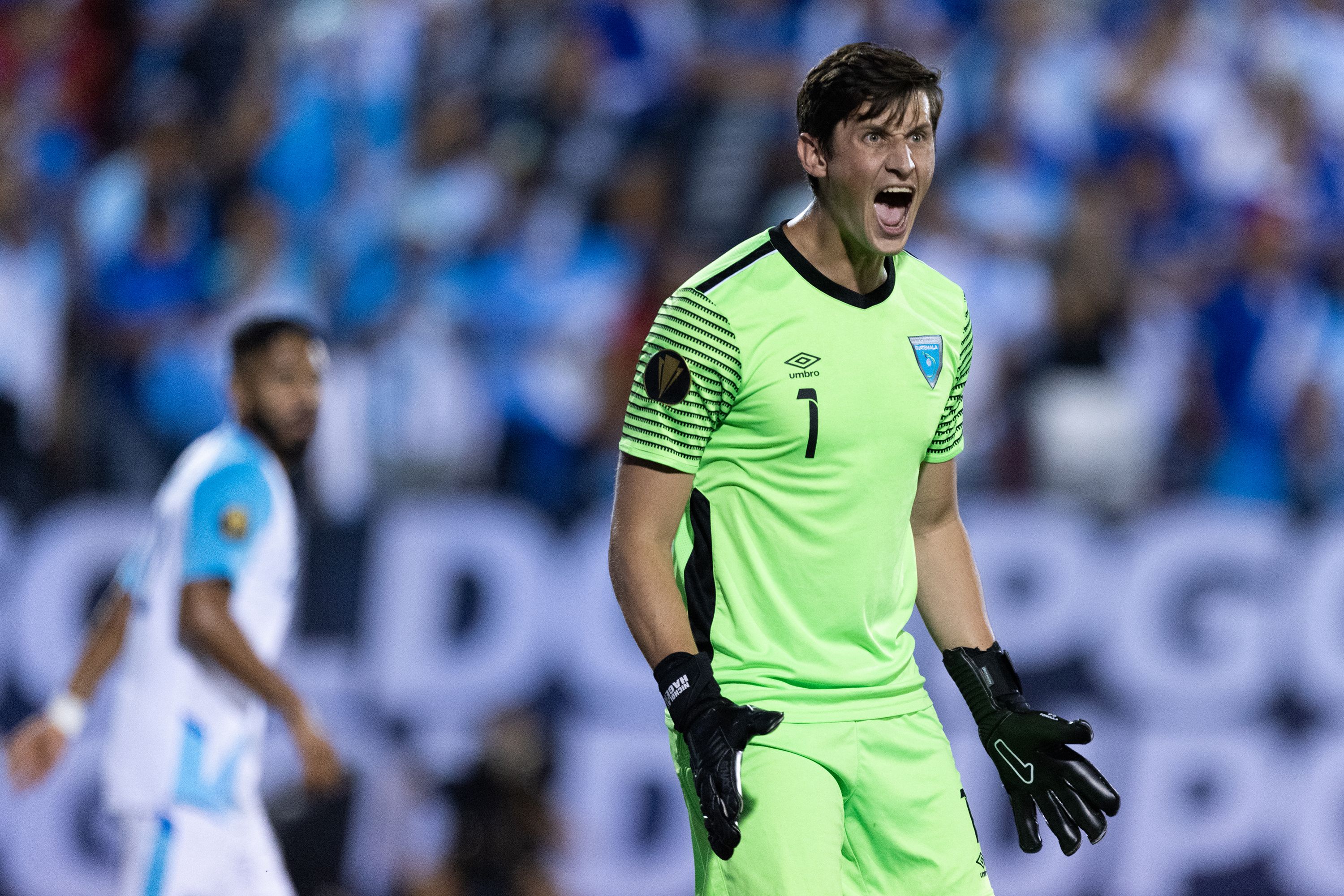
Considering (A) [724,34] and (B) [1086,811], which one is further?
(A) [724,34]

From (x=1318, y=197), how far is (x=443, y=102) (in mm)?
4149

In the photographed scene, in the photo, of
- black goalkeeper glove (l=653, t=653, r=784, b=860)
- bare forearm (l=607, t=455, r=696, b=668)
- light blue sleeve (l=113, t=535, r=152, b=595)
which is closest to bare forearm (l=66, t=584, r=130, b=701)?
light blue sleeve (l=113, t=535, r=152, b=595)

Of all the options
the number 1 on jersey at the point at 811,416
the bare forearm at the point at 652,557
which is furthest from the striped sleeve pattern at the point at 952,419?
the bare forearm at the point at 652,557

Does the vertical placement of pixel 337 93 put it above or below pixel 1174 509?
above

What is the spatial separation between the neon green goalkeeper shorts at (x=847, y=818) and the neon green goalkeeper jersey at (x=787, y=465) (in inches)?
2.4

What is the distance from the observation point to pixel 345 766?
6.58 metres

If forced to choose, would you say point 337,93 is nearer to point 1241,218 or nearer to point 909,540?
point 1241,218

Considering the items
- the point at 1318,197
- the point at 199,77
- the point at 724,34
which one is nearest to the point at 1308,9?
the point at 1318,197

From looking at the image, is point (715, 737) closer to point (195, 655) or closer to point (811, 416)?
point (811, 416)

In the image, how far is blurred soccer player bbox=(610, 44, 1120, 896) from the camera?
9.27ft

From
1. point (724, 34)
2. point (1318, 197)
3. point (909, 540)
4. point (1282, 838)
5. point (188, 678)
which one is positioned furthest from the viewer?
point (724, 34)

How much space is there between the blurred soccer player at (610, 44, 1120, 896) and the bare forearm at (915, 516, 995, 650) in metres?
0.22

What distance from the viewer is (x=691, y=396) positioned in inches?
111

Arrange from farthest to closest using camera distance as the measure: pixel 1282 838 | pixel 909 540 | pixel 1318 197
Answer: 1. pixel 1318 197
2. pixel 1282 838
3. pixel 909 540
